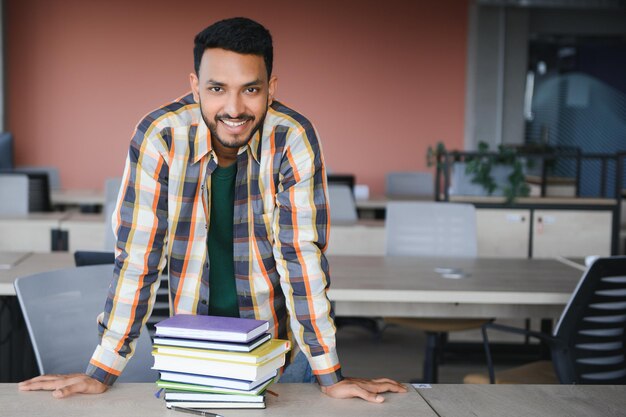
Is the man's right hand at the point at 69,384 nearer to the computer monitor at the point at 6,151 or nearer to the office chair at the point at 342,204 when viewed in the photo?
the office chair at the point at 342,204

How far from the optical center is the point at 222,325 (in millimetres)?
1589

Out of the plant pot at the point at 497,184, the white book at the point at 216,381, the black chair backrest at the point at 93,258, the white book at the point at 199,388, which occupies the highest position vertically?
the plant pot at the point at 497,184

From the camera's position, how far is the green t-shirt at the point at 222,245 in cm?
184

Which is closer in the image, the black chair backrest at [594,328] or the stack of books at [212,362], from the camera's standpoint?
the stack of books at [212,362]

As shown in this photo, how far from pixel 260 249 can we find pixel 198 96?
374 millimetres

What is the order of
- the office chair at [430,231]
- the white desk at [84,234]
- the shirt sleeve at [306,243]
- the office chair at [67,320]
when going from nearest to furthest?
the shirt sleeve at [306,243], the office chair at [67,320], the office chair at [430,231], the white desk at [84,234]

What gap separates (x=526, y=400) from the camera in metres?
1.74

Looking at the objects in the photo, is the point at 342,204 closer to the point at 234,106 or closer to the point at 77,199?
the point at 77,199

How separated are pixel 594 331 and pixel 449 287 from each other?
0.55 meters

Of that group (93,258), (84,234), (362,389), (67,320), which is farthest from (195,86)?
(84,234)

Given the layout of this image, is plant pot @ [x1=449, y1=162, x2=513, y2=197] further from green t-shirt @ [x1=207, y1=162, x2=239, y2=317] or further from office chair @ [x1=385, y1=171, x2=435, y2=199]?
green t-shirt @ [x1=207, y1=162, x2=239, y2=317]

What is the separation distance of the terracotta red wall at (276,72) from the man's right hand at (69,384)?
7.07 m

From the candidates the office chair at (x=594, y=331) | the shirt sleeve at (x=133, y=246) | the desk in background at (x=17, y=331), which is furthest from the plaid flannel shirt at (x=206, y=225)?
the desk in background at (x=17, y=331)

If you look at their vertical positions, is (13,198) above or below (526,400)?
above
